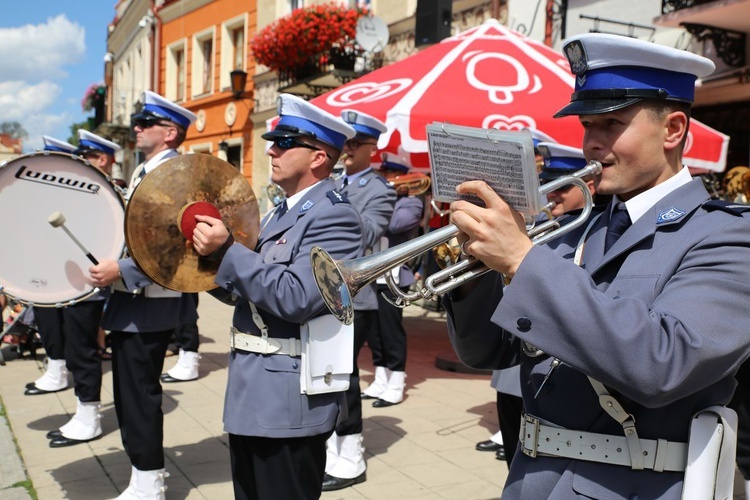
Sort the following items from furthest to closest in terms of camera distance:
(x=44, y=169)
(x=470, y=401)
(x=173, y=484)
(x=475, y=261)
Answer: (x=470, y=401) < (x=173, y=484) < (x=44, y=169) < (x=475, y=261)

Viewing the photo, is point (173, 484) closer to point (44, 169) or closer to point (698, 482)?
point (44, 169)

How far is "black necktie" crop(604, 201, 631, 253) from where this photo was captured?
75.0 inches

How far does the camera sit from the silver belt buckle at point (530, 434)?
1.86m

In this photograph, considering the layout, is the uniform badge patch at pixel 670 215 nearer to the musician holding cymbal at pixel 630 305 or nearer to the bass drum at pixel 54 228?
the musician holding cymbal at pixel 630 305

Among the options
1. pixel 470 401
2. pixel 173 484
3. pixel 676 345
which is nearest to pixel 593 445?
pixel 676 345

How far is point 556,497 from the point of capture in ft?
5.81

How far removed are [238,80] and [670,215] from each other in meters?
18.1

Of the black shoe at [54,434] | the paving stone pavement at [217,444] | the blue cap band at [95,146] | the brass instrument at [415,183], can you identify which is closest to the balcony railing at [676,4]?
the brass instrument at [415,183]

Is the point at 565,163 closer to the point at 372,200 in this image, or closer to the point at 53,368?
the point at 372,200

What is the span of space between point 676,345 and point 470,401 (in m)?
5.00

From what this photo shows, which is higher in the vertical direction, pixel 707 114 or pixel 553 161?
pixel 707 114

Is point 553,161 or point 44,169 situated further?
point 553,161

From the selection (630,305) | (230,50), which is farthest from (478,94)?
(230,50)

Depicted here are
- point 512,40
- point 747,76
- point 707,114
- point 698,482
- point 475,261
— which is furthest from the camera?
point 707,114
